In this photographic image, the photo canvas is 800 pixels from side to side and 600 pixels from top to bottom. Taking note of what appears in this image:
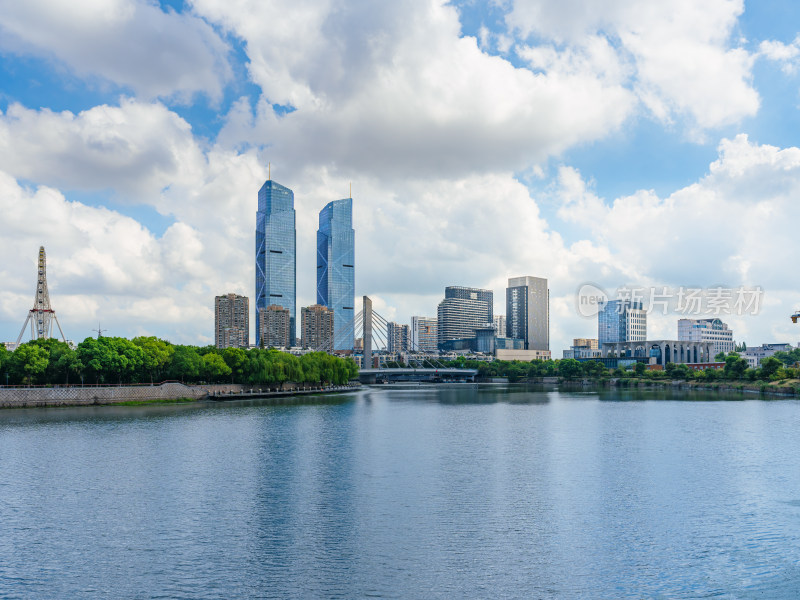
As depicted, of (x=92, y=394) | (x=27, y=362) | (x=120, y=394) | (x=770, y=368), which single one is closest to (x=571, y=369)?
(x=770, y=368)

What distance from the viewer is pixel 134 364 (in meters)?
76.3

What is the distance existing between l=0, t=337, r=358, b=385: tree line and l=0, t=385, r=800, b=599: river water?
88.8ft

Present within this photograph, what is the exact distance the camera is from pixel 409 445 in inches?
1703

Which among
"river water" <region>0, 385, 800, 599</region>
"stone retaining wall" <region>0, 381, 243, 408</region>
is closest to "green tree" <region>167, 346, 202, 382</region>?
"stone retaining wall" <region>0, 381, 243, 408</region>

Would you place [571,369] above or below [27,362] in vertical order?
below

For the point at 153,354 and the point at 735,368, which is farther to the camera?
the point at 735,368

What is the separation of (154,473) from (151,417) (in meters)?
29.7

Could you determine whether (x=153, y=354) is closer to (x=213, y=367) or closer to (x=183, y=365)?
(x=183, y=365)

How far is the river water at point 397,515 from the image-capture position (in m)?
18.7

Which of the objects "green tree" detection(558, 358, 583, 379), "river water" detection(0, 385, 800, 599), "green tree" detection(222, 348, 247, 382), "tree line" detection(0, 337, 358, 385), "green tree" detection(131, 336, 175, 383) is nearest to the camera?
"river water" detection(0, 385, 800, 599)

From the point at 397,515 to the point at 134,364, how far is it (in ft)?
197

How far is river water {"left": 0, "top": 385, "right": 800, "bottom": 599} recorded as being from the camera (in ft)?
61.4

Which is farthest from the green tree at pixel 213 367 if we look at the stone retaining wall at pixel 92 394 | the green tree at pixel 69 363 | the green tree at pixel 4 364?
the green tree at pixel 4 364

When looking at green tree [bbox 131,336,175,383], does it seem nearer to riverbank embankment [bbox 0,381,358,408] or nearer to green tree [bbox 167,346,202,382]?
green tree [bbox 167,346,202,382]
